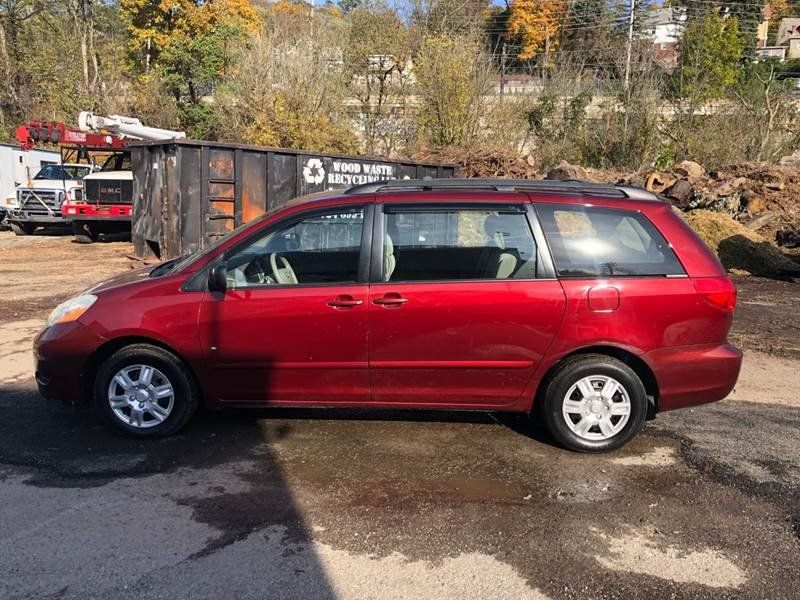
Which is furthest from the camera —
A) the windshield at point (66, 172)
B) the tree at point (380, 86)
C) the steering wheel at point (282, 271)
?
the tree at point (380, 86)

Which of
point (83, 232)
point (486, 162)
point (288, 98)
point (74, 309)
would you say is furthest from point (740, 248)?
point (83, 232)

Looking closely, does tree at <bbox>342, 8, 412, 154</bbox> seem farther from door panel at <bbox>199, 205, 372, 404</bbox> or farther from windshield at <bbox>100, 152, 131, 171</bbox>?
door panel at <bbox>199, 205, 372, 404</bbox>

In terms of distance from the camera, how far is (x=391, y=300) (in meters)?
4.29

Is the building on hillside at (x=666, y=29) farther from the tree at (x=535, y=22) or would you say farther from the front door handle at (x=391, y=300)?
the front door handle at (x=391, y=300)

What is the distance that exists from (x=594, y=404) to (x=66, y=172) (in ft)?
63.0

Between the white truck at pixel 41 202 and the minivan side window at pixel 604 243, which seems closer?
the minivan side window at pixel 604 243

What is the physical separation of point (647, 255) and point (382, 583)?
274cm

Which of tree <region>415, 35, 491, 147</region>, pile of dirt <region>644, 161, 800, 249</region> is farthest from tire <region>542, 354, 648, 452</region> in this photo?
tree <region>415, 35, 491, 147</region>

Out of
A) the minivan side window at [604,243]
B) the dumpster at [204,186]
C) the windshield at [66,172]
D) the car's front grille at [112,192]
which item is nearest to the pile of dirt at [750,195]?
the dumpster at [204,186]

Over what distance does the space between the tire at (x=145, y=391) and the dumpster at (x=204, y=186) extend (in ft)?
20.9

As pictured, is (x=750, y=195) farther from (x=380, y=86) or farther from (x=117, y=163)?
(x=117, y=163)

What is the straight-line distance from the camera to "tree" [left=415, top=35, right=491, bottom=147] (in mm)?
21578

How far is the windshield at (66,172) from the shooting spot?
19.4m

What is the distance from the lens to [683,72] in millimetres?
26312
